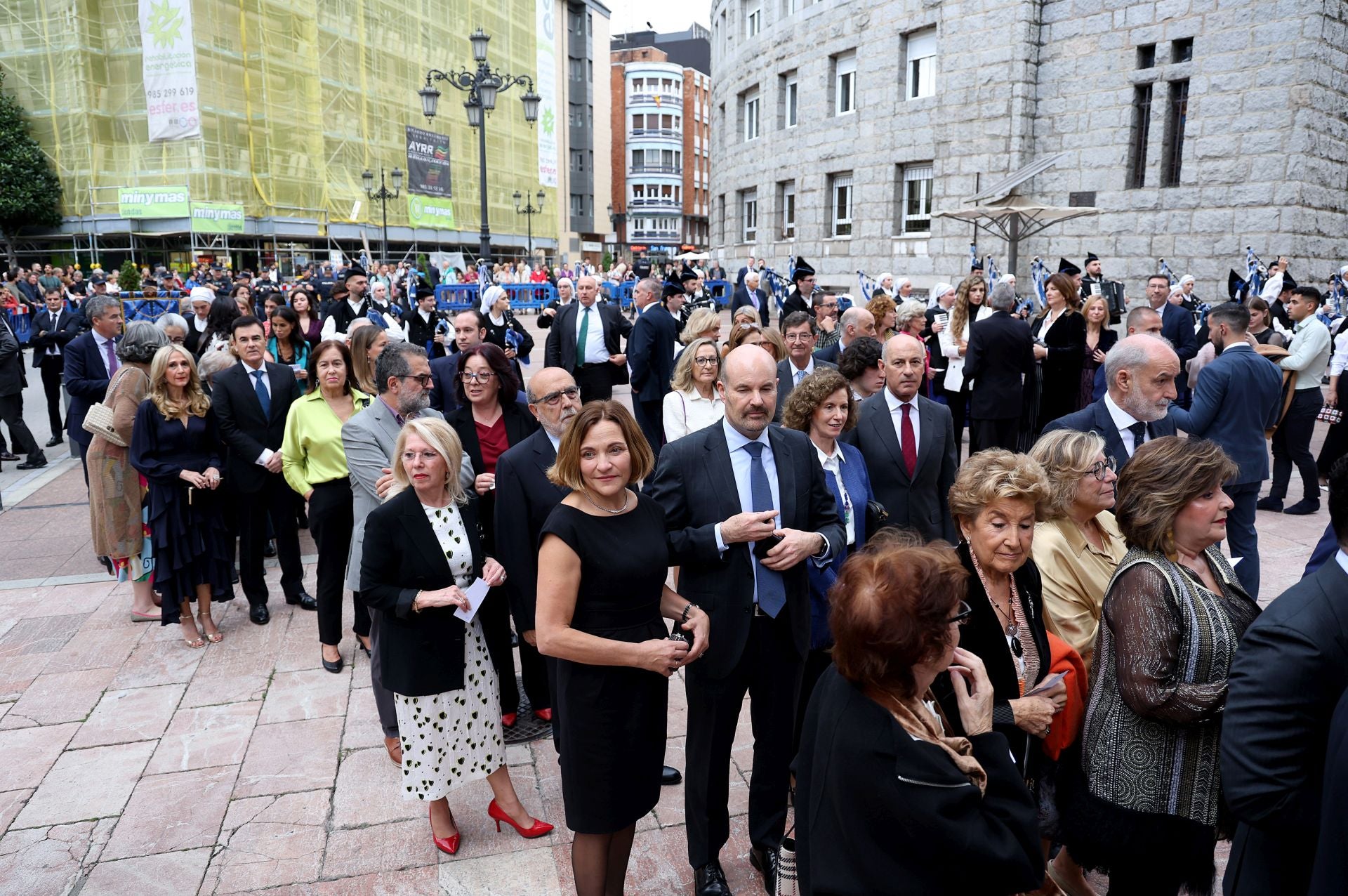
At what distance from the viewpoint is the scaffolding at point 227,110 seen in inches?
1178

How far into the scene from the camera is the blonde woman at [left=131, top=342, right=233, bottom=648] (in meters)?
5.61

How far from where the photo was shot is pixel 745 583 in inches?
125

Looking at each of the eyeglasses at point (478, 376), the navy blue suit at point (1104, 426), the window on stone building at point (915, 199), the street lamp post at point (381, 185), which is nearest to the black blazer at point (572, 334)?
the eyeglasses at point (478, 376)

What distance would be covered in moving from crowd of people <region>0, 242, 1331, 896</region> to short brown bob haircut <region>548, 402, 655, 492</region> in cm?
1

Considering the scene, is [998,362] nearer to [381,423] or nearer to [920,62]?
[381,423]

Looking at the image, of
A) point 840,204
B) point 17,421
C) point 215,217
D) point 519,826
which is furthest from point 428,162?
point 519,826

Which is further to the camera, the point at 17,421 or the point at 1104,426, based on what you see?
the point at 17,421

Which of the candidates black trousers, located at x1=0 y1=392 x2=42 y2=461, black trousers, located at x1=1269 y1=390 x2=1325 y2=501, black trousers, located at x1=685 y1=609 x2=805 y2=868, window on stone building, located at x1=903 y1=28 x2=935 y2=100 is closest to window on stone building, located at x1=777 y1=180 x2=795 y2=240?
window on stone building, located at x1=903 y1=28 x2=935 y2=100

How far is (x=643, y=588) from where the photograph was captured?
115 inches

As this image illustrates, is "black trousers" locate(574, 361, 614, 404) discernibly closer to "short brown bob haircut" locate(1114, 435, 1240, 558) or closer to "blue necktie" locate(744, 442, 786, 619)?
"blue necktie" locate(744, 442, 786, 619)

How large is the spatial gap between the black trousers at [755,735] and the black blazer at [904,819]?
4.41 ft

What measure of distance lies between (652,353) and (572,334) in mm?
891

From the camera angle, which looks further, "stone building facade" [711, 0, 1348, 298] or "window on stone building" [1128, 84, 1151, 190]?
"window on stone building" [1128, 84, 1151, 190]

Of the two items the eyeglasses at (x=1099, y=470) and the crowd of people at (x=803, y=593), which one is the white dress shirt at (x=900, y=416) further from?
the eyeglasses at (x=1099, y=470)
